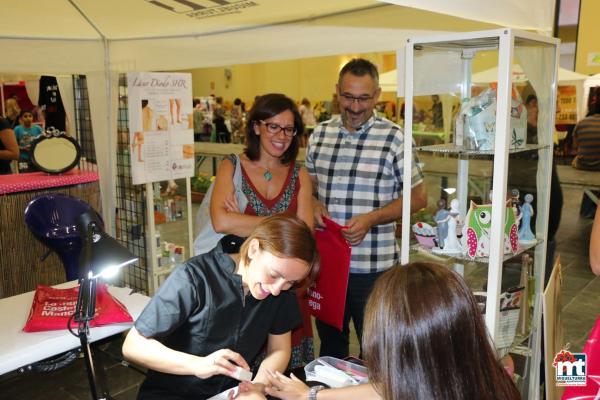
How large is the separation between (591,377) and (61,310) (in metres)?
1.99

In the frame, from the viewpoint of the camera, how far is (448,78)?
2197 mm

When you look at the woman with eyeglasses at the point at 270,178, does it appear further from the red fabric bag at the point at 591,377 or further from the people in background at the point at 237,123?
the people in background at the point at 237,123

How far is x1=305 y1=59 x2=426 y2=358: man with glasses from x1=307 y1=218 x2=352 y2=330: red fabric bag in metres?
0.06

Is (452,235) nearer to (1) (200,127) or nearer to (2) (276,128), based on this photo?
(2) (276,128)

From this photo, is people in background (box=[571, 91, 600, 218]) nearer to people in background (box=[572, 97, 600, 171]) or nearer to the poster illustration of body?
people in background (box=[572, 97, 600, 171])

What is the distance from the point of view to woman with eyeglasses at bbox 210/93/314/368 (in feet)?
7.35

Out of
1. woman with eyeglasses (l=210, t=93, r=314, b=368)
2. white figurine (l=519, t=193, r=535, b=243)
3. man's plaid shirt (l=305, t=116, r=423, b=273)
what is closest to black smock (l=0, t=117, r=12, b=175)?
woman with eyeglasses (l=210, t=93, r=314, b=368)

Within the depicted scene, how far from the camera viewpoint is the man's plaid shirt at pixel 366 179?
2.52m

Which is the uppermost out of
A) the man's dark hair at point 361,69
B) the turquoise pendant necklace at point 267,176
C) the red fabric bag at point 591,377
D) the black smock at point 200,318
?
the man's dark hair at point 361,69

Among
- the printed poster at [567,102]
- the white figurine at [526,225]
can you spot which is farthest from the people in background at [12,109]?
the printed poster at [567,102]

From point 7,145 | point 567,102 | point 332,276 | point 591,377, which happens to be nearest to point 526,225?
point 591,377

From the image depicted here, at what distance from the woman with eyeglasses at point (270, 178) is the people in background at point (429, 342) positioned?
3.76ft

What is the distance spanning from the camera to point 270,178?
235 cm

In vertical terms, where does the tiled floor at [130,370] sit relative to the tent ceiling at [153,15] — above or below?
below
